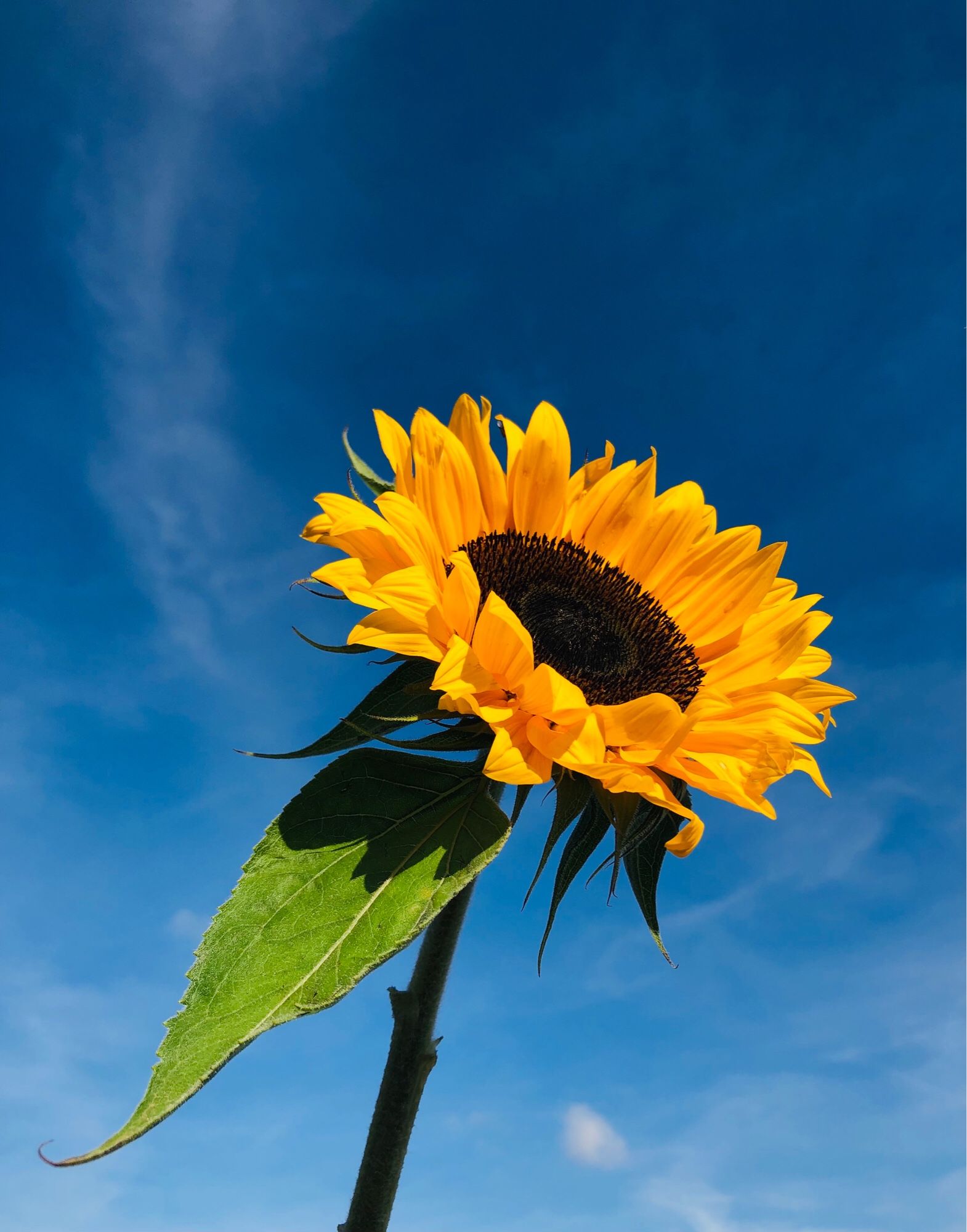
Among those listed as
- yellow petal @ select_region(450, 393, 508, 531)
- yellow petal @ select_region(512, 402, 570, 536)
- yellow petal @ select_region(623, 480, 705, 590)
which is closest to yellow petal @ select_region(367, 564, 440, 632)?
yellow petal @ select_region(450, 393, 508, 531)

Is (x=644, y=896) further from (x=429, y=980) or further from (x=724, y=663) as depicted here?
(x=724, y=663)

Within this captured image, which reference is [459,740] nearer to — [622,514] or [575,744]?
[575,744]

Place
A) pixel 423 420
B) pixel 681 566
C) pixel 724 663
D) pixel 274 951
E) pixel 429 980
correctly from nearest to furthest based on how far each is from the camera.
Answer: pixel 274 951 → pixel 429 980 → pixel 423 420 → pixel 724 663 → pixel 681 566

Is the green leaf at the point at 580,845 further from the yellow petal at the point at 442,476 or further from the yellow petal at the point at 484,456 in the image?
the yellow petal at the point at 484,456

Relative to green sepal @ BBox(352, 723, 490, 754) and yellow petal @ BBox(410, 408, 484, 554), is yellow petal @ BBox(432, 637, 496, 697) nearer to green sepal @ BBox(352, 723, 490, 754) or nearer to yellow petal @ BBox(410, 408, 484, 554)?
green sepal @ BBox(352, 723, 490, 754)

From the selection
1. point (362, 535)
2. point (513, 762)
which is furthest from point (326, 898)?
point (362, 535)

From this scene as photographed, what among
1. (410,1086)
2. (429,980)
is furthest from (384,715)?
(410,1086)
